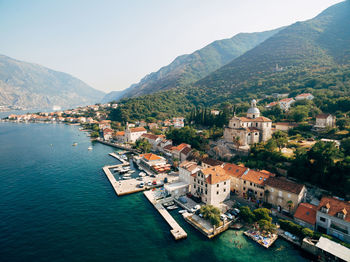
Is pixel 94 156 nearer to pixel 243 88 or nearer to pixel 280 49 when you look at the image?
pixel 243 88

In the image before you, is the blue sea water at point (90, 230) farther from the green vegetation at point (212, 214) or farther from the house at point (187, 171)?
the house at point (187, 171)

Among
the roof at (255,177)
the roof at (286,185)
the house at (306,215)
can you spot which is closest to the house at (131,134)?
the roof at (255,177)

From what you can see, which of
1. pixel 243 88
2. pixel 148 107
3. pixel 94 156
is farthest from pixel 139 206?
pixel 243 88

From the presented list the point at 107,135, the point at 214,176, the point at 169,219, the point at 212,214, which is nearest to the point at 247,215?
the point at 212,214

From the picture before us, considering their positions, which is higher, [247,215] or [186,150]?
[186,150]

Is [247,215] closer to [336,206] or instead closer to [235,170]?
[235,170]
